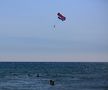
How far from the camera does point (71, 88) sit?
60.3 m

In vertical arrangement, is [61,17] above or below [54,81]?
above

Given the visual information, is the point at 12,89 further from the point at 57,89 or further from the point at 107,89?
the point at 107,89

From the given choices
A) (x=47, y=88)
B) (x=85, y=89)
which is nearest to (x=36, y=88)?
(x=47, y=88)

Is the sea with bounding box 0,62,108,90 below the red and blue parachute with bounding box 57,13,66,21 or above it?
below

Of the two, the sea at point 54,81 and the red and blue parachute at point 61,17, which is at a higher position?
the red and blue parachute at point 61,17

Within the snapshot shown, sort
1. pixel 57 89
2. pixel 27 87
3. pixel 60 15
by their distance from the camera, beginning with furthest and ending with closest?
pixel 27 87 < pixel 57 89 < pixel 60 15

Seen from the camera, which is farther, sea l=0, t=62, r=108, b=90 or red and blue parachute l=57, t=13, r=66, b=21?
sea l=0, t=62, r=108, b=90

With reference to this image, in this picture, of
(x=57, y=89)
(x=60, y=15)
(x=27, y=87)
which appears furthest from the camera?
(x=27, y=87)

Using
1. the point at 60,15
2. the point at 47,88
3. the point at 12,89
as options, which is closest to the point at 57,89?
the point at 47,88

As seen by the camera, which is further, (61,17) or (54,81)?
(54,81)

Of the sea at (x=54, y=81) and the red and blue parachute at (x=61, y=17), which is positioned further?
the sea at (x=54, y=81)

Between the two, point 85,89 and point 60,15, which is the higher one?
point 60,15

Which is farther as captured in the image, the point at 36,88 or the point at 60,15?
the point at 36,88

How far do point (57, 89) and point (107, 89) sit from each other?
22.3ft
